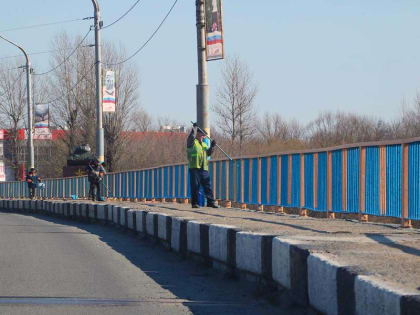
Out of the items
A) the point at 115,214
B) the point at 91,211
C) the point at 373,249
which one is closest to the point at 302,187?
the point at 115,214

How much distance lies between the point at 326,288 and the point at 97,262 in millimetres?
5731

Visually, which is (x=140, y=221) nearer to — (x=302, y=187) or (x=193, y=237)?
(x=302, y=187)

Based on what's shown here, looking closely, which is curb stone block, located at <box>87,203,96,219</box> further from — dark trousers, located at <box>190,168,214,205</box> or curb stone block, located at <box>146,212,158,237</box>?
curb stone block, located at <box>146,212,158,237</box>

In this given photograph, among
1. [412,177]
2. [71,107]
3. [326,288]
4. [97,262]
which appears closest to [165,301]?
[326,288]

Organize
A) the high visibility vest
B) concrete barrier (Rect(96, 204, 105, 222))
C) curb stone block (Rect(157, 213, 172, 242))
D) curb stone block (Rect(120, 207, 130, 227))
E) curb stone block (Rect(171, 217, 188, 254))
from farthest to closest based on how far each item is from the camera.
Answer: concrete barrier (Rect(96, 204, 105, 222))
curb stone block (Rect(120, 207, 130, 227))
the high visibility vest
curb stone block (Rect(157, 213, 172, 242))
curb stone block (Rect(171, 217, 188, 254))

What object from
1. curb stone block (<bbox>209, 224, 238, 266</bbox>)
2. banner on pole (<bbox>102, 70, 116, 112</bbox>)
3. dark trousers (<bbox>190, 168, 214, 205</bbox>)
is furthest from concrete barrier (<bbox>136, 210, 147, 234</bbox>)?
banner on pole (<bbox>102, 70, 116, 112</bbox>)

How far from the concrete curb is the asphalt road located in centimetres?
20

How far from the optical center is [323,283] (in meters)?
5.95

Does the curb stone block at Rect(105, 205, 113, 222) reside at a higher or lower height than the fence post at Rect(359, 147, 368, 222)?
lower

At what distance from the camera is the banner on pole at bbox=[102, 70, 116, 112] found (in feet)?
102

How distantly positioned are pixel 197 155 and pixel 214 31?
302 cm

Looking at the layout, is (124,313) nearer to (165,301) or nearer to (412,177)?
(165,301)

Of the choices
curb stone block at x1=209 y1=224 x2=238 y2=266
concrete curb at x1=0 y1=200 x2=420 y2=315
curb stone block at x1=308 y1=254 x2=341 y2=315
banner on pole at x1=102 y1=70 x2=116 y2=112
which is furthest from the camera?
banner on pole at x1=102 y1=70 x2=116 y2=112

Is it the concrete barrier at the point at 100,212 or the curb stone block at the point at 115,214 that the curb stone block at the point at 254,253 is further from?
the concrete barrier at the point at 100,212
